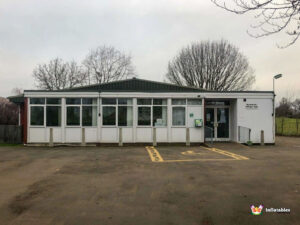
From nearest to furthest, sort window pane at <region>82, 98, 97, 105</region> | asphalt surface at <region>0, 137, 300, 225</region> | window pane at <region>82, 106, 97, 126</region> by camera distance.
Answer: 1. asphalt surface at <region>0, 137, 300, 225</region>
2. window pane at <region>82, 106, 97, 126</region>
3. window pane at <region>82, 98, 97, 105</region>

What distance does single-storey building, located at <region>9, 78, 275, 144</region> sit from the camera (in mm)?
13078

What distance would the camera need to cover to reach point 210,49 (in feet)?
88.6

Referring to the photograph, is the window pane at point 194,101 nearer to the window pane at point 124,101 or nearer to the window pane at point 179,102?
the window pane at point 179,102

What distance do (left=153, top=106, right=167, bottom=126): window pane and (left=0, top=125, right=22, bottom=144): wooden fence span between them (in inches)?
369

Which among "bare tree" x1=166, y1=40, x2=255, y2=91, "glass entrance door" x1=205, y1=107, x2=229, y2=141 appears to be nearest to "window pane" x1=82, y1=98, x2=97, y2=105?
"glass entrance door" x1=205, y1=107, x2=229, y2=141

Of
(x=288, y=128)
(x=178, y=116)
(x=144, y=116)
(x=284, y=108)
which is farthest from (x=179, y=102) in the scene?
(x=284, y=108)

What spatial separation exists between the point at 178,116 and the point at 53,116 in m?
Result: 7.62

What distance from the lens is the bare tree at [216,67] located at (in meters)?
26.9

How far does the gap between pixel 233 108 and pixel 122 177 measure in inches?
405

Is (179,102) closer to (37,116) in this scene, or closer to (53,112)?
(53,112)

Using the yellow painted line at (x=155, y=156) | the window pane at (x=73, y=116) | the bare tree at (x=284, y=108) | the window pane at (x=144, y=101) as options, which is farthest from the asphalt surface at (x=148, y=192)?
the bare tree at (x=284, y=108)

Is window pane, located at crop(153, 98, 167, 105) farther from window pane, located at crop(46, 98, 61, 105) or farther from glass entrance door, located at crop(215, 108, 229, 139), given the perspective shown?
window pane, located at crop(46, 98, 61, 105)

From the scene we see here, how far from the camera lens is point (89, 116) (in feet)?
43.5

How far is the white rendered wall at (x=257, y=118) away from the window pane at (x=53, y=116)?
36.2 feet
